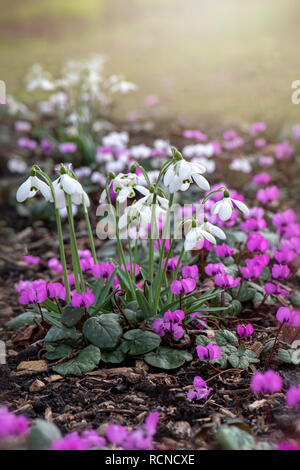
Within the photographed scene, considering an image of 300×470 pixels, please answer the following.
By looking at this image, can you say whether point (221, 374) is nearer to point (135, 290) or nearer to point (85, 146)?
point (135, 290)

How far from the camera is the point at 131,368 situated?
1.60m

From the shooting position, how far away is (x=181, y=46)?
801 cm

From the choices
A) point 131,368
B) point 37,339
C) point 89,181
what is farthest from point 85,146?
point 131,368

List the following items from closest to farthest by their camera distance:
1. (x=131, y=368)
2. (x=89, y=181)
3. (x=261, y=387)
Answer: (x=261, y=387)
(x=131, y=368)
(x=89, y=181)

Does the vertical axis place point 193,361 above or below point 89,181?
below

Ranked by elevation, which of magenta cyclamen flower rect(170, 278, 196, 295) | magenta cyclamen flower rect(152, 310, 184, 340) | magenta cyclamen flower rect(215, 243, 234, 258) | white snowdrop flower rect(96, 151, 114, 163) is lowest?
magenta cyclamen flower rect(152, 310, 184, 340)

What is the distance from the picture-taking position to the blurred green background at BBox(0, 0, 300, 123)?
5227mm

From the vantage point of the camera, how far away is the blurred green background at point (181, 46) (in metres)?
5.23

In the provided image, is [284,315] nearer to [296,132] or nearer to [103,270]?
[103,270]

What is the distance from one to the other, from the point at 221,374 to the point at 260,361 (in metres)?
0.14

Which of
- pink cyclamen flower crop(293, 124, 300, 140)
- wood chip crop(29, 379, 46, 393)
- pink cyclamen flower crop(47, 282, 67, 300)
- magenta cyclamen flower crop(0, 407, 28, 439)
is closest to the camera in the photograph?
magenta cyclamen flower crop(0, 407, 28, 439)

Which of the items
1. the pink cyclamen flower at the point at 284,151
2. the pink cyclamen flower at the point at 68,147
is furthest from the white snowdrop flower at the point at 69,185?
the pink cyclamen flower at the point at 284,151

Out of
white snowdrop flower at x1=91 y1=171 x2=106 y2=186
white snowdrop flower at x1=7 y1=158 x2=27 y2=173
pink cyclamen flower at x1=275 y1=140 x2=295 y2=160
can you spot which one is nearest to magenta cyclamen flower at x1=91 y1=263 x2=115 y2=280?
white snowdrop flower at x1=91 y1=171 x2=106 y2=186

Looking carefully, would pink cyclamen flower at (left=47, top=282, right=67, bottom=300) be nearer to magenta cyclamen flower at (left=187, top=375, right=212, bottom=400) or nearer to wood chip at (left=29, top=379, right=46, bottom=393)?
wood chip at (left=29, top=379, right=46, bottom=393)
